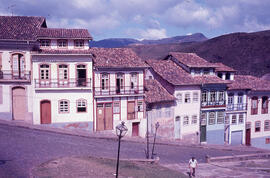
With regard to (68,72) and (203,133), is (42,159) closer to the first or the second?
(68,72)

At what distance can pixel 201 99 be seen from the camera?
31312 millimetres

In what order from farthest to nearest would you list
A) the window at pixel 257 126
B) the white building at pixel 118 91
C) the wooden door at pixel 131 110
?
1. the window at pixel 257 126
2. the wooden door at pixel 131 110
3. the white building at pixel 118 91

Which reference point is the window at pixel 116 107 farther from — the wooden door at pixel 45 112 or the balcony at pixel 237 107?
the balcony at pixel 237 107

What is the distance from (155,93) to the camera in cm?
2930

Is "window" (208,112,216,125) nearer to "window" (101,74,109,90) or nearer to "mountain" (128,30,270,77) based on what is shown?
"window" (101,74,109,90)

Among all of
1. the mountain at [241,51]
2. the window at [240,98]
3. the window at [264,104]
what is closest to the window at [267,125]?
the window at [264,104]

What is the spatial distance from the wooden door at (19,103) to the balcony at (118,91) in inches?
281

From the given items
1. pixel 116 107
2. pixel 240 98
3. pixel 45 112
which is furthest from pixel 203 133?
pixel 45 112

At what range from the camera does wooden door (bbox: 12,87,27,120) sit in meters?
24.9

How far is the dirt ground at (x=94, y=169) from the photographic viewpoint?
14773 mm

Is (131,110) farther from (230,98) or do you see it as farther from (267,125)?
(267,125)

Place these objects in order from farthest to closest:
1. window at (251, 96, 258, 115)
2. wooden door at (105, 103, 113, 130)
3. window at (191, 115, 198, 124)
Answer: window at (251, 96, 258, 115), window at (191, 115, 198, 124), wooden door at (105, 103, 113, 130)

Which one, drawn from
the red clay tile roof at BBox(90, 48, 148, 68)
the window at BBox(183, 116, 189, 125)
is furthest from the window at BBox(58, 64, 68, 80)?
the window at BBox(183, 116, 189, 125)

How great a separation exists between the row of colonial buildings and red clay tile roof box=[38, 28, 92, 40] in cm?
9
